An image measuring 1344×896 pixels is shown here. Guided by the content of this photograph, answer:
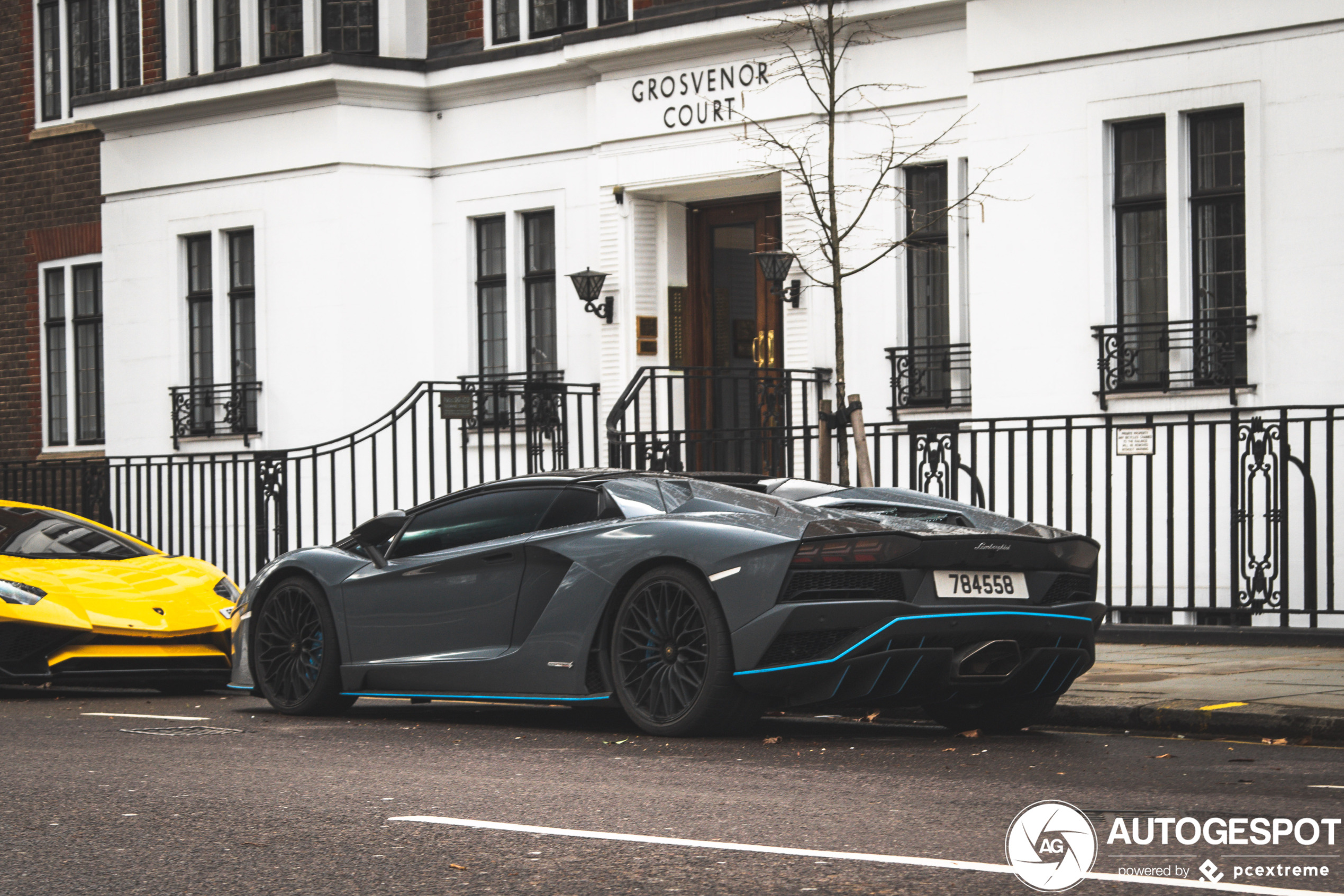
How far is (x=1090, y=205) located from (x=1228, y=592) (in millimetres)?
3472

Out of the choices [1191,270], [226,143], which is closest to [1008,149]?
[1191,270]

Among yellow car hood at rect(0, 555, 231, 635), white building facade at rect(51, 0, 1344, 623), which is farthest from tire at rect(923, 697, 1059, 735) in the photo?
yellow car hood at rect(0, 555, 231, 635)

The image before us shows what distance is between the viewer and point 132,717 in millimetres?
10234

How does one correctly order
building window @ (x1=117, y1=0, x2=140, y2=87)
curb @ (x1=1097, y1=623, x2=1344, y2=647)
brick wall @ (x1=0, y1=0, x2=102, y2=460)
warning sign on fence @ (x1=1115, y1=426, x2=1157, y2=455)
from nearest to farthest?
1. curb @ (x1=1097, y1=623, x2=1344, y2=647)
2. warning sign on fence @ (x1=1115, y1=426, x2=1157, y2=455)
3. building window @ (x1=117, y1=0, x2=140, y2=87)
4. brick wall @ (x1=0, y1=0, x2=102, y2=460)

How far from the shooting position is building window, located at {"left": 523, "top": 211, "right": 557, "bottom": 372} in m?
20.1

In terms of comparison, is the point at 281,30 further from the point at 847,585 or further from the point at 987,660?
the point at 987,660

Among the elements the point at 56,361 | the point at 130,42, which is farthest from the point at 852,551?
the point at 56,361

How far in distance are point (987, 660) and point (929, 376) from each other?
9186mm

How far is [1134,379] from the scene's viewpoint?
15.2m

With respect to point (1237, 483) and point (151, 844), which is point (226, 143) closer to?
point (1237, 483)

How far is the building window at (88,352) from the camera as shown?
76.6 ft

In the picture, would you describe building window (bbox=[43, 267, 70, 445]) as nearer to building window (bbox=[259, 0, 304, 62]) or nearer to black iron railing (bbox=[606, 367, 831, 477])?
building window (bbox=[259, 0, 304, 62])

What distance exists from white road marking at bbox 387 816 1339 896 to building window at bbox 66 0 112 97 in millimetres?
19364

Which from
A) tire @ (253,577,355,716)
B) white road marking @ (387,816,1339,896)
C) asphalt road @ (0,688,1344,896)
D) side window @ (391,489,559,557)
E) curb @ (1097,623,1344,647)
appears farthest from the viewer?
curb @ (1097,623,1344,647)
